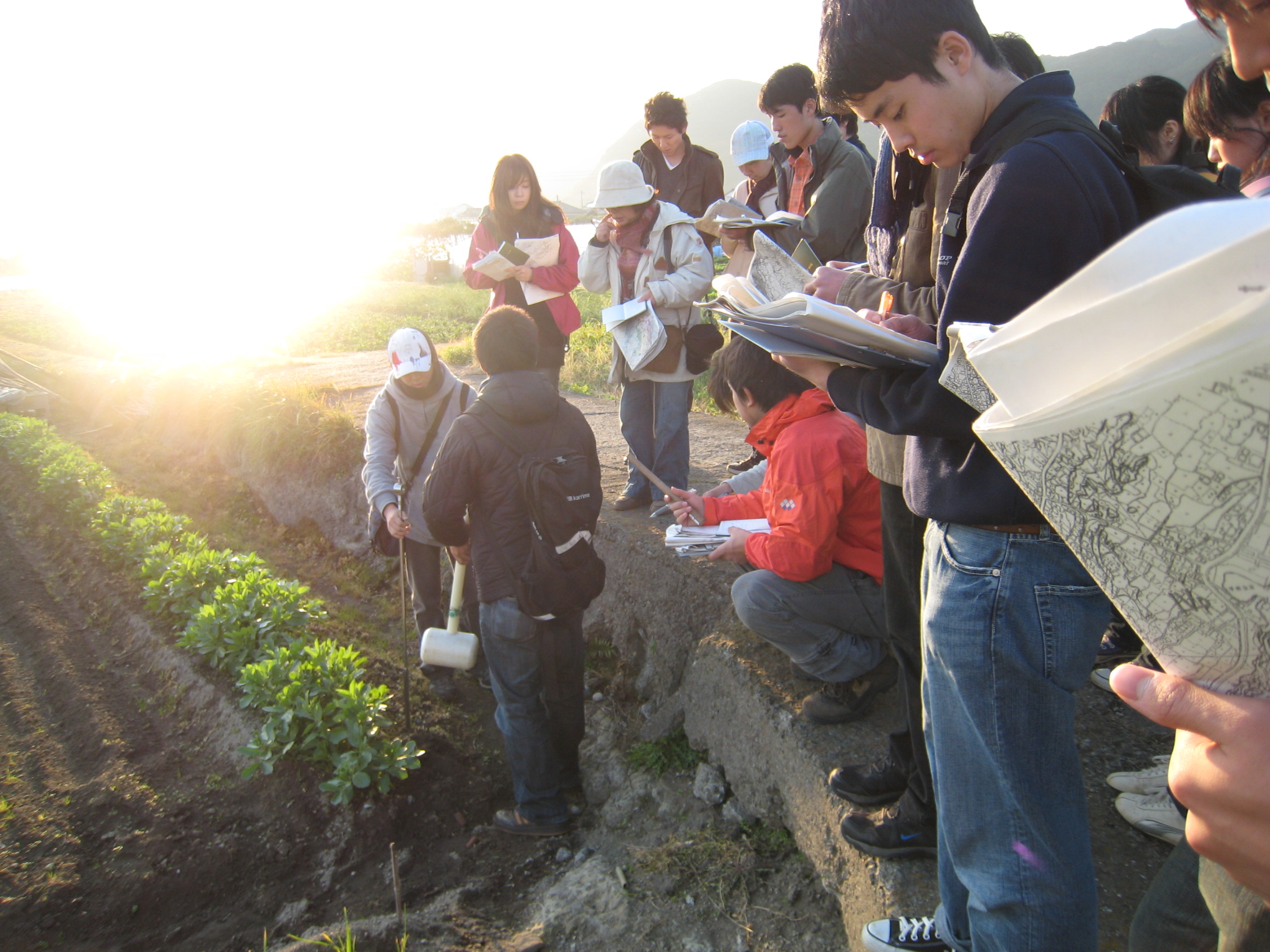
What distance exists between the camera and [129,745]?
423 centimetres

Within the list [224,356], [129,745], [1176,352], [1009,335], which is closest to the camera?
[1176,352]

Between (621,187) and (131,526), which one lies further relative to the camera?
(131,526)

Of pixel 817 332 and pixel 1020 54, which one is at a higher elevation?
pixel 1020 54

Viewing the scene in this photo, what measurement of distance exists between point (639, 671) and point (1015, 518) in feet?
10.4

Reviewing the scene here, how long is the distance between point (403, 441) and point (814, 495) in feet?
8.20

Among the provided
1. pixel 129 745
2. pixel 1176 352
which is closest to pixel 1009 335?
pixel 1176 352

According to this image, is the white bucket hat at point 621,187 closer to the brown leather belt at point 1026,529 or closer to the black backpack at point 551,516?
the black backpack at point 551,516

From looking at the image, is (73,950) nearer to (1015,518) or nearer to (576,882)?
(576,882)

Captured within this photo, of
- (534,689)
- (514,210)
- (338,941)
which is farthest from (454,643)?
(514,210)

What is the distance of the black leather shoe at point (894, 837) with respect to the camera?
7.43 ft

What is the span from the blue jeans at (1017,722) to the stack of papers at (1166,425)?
0.71 meters

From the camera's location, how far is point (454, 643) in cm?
378

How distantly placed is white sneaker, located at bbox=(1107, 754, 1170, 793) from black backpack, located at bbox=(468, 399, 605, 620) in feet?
6.53

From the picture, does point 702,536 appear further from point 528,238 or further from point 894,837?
point 528,238
